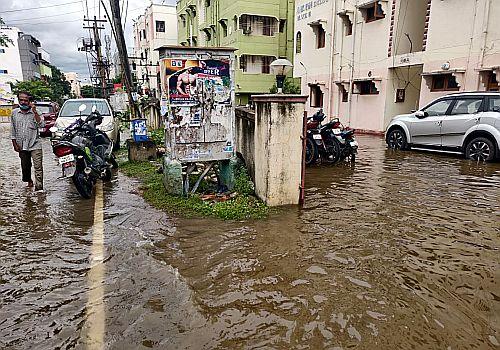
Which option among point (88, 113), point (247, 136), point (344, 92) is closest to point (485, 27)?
point (344, 92)

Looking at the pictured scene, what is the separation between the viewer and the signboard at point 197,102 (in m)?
5.52

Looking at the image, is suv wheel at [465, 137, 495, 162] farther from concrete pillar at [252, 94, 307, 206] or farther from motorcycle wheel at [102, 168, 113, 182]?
motorcycle wheel at [102, 168, 113, 182]

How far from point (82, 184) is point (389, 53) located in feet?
46.3

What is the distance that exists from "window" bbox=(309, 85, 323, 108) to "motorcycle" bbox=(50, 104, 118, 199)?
52.2 feet

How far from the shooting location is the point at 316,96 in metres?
22.0

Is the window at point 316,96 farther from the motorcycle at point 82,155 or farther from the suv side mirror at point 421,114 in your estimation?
the motorcycle at point 82,155

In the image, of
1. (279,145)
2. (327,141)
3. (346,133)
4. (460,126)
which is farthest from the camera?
(460,126)

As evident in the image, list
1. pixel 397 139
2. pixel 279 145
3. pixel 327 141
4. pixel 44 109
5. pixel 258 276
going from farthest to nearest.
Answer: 1. pixel 44 109
2. pixel 397 139
3. pixel 327 141
4. pixel 279 145
5. pixel 258 276

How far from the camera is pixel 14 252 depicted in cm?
422

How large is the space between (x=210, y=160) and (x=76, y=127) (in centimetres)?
303

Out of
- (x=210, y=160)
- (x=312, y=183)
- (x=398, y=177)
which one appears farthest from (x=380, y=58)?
(x=210, y=160)

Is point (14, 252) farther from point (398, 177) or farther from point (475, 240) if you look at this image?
point (398, 177)

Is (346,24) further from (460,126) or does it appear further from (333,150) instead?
(333,150)

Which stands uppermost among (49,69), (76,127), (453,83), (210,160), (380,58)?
(49,69)
